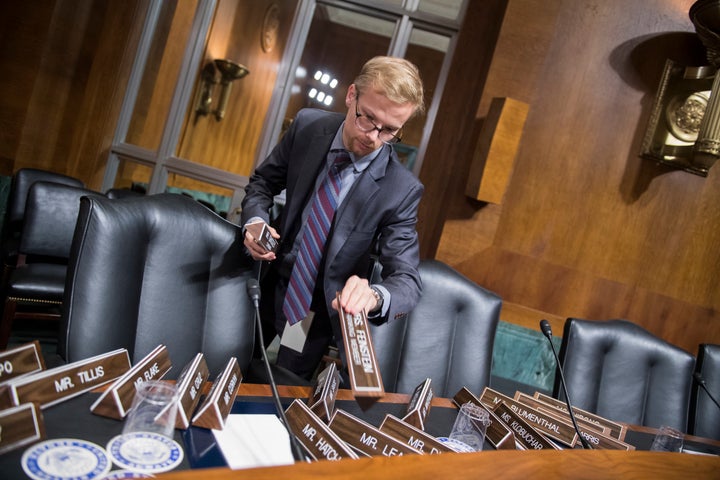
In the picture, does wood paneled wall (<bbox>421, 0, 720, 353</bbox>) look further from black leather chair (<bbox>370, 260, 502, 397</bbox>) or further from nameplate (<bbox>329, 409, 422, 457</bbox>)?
nameplate (<bbox>329, 409, 422, 457</bbox>)

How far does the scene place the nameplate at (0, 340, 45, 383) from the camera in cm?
79

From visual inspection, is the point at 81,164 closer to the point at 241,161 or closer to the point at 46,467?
the point at 241,161

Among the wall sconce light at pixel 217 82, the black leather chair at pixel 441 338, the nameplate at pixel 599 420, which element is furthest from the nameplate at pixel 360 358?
the wall sconce light at pixel 217 82

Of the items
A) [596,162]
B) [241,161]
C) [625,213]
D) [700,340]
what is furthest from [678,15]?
[241,161]

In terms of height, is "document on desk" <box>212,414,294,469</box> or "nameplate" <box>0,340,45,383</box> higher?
"nameplate" <box>0,340,45,383</box>

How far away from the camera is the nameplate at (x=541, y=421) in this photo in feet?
4.42

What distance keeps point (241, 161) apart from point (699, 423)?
12.2ft

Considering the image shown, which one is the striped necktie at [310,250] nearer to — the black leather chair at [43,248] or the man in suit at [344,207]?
the man in suit at [344,207]

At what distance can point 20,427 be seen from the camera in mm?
682

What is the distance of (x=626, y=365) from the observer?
208 centimetres

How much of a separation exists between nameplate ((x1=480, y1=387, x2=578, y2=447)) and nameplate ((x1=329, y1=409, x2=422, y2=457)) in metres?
0.53

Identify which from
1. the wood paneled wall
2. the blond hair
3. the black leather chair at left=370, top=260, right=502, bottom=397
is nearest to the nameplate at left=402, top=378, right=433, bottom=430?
the black leather chair at left=370, top=260, right=502, bottom=397

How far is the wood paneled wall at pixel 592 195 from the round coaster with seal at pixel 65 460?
2.88 metres

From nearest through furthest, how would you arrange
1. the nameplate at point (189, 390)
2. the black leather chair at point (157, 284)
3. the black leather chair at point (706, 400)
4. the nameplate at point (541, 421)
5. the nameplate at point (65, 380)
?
the nameplate at point (65, 380) → the nameplate at point (189, 390) → the black leather chair at point (157, 284) → the nameplate at point (541, 421) → the black leather chair at point (706, 400)
